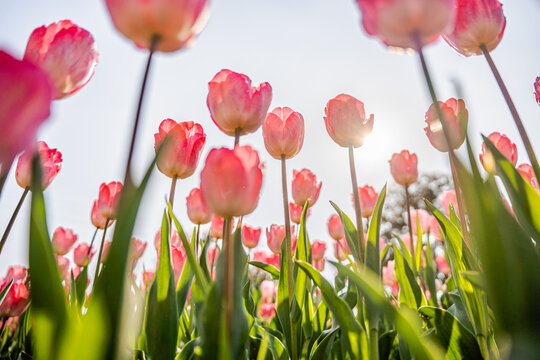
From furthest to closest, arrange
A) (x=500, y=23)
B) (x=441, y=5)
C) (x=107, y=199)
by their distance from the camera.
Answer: (x=107, y=199)
(x=500, y=23)
(x=441, y=5)

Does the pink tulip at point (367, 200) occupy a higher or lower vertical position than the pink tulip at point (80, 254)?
higher

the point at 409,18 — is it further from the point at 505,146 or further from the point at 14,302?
the point at 14,302

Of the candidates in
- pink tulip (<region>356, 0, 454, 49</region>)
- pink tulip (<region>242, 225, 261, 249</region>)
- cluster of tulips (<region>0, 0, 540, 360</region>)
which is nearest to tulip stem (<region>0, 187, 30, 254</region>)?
cluster of tulips (<region>0, 0, 540, 360</region>)

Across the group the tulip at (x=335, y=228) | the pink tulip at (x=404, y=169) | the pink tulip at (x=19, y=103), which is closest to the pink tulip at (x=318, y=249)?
the tulip at (x=335, y=228)

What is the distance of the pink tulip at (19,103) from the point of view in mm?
452

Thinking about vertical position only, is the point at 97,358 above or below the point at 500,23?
below

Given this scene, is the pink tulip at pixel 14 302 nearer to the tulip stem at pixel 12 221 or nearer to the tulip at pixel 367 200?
the tulip stem at pixel 12 221

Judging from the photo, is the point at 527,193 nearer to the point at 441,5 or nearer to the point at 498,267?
the point at 498,267

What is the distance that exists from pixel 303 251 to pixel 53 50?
919mm

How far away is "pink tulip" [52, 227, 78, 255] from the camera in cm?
296

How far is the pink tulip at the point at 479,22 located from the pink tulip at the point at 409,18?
28 centimetres

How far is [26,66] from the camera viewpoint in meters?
0.47

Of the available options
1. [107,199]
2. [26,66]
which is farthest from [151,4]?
[107,199]

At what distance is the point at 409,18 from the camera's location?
27.8 inches
